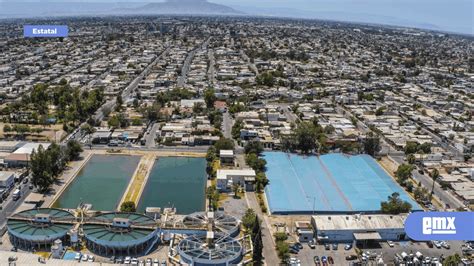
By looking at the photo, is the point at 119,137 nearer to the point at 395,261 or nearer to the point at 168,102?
the point at 168,102

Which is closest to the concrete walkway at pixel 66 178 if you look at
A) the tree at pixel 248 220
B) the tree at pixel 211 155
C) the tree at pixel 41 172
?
the tree at pixel 41 172

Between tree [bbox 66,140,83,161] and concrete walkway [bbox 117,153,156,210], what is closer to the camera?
concrete walkway [bbox 117,153,156,210]

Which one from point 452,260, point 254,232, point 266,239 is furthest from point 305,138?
point 452,260

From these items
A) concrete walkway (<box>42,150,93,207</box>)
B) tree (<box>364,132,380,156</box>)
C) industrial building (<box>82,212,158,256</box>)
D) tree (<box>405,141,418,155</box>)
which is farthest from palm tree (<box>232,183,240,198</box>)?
tree (<box>405,141,418,155</box>)

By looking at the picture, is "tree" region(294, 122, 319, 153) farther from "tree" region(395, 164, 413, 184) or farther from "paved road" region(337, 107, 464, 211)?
"tree" region(395, 164, 413, 184)

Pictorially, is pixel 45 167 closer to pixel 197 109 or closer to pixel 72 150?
pixel 72 150
